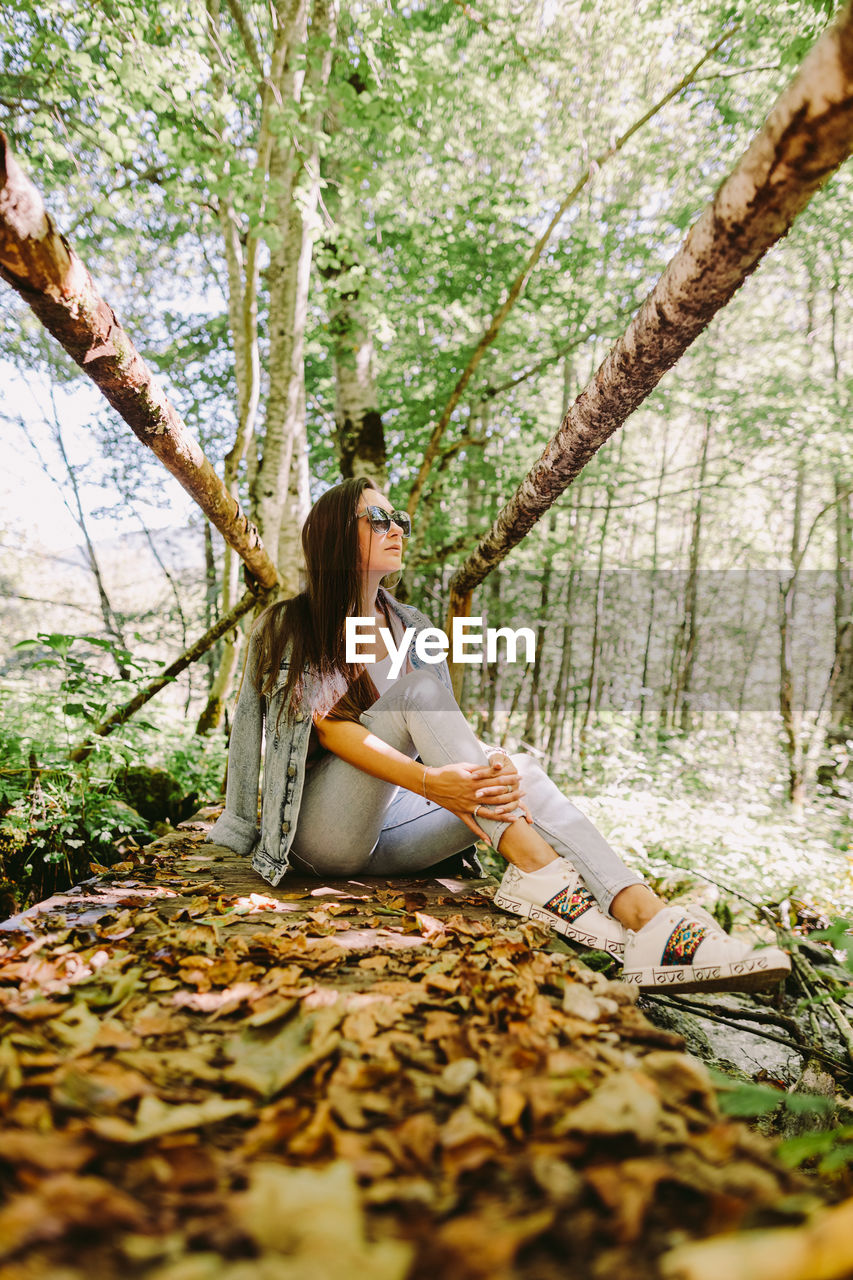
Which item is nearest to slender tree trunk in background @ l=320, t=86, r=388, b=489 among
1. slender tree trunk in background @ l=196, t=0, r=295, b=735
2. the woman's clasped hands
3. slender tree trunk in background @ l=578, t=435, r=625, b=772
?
slender tree trunk in background @ l=196, t=0, r=295, b=735

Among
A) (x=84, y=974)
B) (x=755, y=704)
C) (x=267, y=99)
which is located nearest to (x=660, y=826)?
(x=84, y=974)

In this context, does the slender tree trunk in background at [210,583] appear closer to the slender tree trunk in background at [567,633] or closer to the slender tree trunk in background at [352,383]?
the slender tree trunk in background at [352,383]

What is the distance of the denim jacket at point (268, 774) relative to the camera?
2.33 meters

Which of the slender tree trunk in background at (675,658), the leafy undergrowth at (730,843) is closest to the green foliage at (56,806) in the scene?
the leafy undergrowth at (730,843)

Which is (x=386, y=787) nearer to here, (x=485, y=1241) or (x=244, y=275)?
(x=485, y=1241)

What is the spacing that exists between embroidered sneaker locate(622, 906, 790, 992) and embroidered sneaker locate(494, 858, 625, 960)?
0.08m

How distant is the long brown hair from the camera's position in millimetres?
2414

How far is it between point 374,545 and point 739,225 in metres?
1.67

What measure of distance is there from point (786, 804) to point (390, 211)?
827 centimetres

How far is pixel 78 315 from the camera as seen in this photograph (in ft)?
5.31

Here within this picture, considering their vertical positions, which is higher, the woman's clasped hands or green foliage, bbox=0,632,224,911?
the woman's clasped hands

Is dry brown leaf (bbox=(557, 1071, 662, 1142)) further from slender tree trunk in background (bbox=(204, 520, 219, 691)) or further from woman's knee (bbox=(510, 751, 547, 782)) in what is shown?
slender tree trunk in background (bbox=(204, 520, 219, 691))

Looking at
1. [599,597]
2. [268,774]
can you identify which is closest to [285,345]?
[268,774]

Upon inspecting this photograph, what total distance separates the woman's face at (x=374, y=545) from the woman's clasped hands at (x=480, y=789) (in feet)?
3.08
